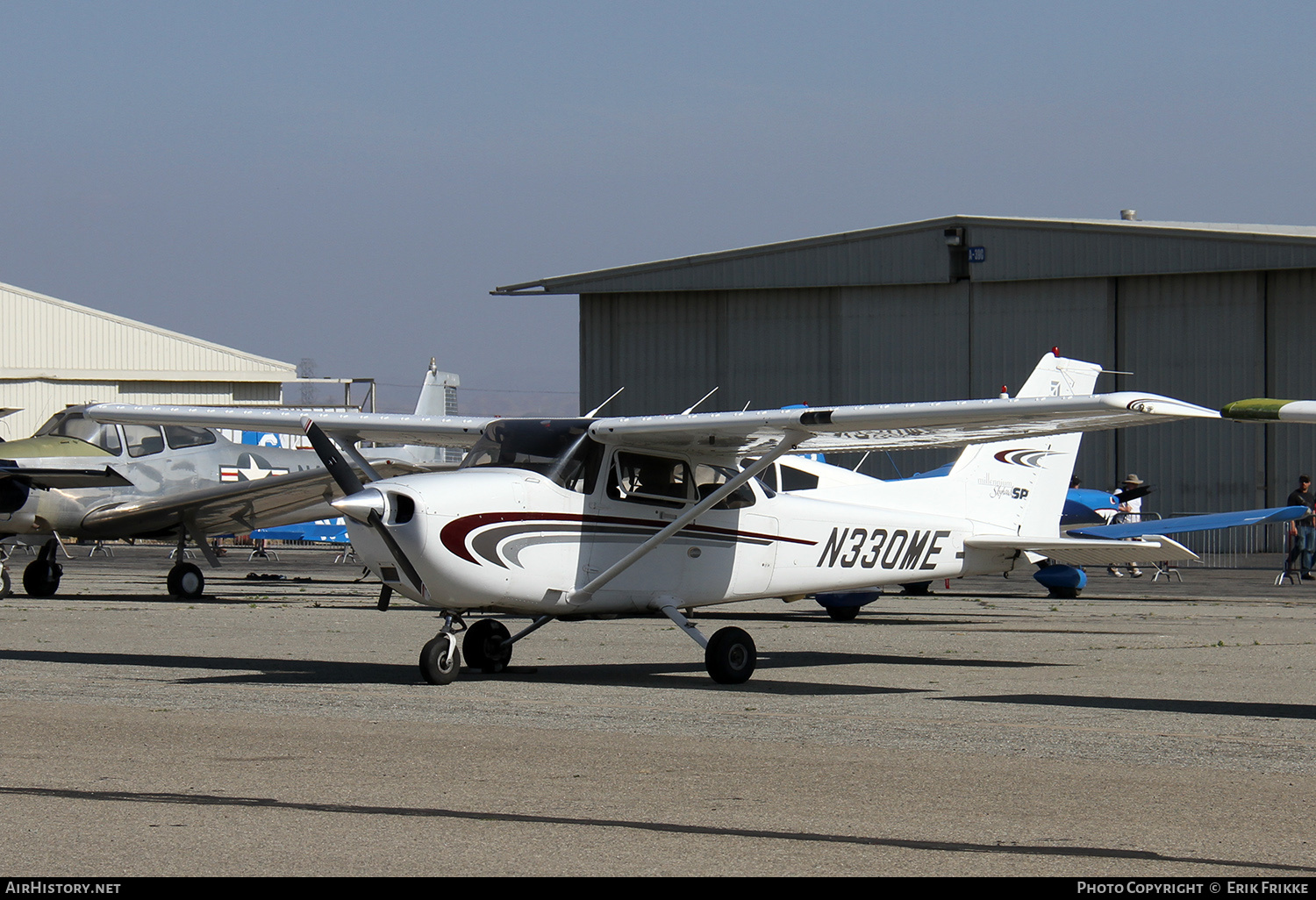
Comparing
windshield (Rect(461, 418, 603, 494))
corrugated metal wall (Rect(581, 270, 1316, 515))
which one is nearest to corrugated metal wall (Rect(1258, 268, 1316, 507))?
corrugated metal wall (Rect(581, 270, 1316, 515))

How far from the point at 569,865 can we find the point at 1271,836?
2.58 meters

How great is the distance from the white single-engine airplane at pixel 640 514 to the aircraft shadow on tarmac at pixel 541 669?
1.18ft

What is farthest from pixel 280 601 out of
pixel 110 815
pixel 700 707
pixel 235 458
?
pixel 110 815

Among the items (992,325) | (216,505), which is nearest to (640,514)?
(216,505)

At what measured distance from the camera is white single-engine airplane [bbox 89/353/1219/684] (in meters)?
9.85

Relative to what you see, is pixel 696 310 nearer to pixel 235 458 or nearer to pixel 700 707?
pixel 235 458

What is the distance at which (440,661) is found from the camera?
1035 cm

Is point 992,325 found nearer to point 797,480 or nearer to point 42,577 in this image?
point 797,480

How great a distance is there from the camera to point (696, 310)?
4003 cm

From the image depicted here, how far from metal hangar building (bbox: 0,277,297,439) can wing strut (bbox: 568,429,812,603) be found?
45.0 m

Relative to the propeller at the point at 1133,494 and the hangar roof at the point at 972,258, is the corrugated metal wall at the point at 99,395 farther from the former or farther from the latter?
the propeller at the point at 1133,494

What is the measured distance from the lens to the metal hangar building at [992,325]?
110 ft

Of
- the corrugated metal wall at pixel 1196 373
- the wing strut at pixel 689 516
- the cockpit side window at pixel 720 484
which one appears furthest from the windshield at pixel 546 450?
the corrugated metal wall at pixel 1196 373
